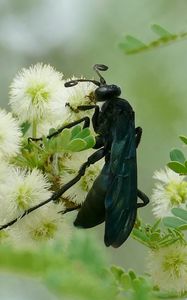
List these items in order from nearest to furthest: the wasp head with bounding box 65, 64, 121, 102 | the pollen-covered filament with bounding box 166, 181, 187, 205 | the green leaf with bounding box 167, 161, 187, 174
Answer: the green leaf with bounding box 167, 161, 187, 174
the pollen-covered filament with bounding box 166, 181, 187, 205
the wasp head with bounding box 65, 64, 121, 102

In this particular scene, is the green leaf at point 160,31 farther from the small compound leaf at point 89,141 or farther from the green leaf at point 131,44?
the small compound leaf at point 89,141

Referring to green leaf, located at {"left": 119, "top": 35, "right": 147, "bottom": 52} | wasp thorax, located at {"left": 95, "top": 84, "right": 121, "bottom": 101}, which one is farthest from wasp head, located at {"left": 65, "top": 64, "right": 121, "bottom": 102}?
green leaf, located at {"left": 119, "top": 35, "right": 147, "bottom": 52}

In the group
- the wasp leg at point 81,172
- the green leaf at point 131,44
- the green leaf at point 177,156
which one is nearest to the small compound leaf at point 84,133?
the wasp leg at point 81,172

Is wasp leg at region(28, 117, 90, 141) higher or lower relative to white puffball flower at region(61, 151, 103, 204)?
higher

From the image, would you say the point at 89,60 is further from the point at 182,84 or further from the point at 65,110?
the point at 65,110

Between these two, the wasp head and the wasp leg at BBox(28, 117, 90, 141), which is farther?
the wasp head

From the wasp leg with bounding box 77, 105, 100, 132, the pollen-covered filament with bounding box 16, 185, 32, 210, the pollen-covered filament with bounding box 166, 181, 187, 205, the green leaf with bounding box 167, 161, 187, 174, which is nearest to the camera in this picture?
the green leaf with bounding box 167, 161, 187, 174

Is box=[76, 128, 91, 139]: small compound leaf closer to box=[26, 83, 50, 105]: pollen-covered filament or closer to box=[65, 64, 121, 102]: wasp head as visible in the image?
box=[26, 83, 50, 105]: pollen-covered filament

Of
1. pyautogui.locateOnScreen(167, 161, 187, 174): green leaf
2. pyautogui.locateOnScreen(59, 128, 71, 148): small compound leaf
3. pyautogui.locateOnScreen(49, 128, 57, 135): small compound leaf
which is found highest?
pyautogui.locateOnScreen(49, 128, 57, 135): small compound leaf

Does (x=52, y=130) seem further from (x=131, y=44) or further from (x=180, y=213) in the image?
(x=131, y=44)
